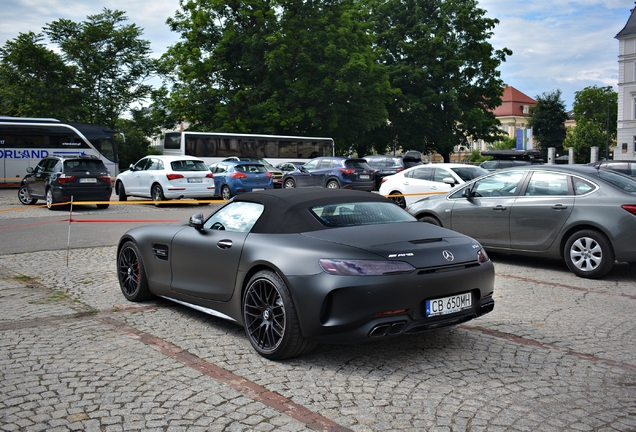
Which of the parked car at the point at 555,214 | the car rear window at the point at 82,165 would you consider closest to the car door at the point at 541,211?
the parked car at the point at 555,214

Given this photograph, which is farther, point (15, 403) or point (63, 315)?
point (63, 315)

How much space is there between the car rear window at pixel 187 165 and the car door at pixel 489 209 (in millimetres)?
14089

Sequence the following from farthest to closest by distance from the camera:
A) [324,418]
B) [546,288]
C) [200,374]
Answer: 1. [546,288]
2. [200,374]
3. [324,418]

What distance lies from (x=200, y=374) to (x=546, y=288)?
4899 millimetres

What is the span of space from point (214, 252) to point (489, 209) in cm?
548

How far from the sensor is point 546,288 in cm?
806

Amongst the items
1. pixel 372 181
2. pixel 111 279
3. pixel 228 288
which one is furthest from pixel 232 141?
pixel 228 288

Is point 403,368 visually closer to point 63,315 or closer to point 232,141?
point 63,315

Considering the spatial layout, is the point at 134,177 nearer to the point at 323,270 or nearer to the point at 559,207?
the point at 559,207

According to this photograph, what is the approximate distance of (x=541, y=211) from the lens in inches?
366

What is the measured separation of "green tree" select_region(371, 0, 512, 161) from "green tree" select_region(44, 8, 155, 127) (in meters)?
20.4

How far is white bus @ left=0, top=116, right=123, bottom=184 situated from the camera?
34469 mm

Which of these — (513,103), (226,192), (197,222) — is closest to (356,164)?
(226,192)

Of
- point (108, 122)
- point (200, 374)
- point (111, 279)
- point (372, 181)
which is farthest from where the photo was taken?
point (108, 122)
